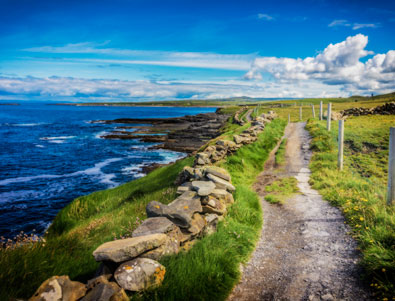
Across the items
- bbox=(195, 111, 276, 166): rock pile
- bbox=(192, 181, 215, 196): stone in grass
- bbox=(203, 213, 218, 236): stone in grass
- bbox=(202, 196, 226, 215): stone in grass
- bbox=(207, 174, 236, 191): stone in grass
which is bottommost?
bbox=(203, 213, 218, 236): stone in grass

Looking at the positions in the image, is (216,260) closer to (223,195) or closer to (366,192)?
(223,195)

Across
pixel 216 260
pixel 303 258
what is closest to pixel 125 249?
pixel 216 260

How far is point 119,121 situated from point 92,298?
310ft

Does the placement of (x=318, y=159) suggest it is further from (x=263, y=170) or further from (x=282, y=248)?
(x=282, y=248)

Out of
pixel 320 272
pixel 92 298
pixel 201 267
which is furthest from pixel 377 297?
pixel 92 298

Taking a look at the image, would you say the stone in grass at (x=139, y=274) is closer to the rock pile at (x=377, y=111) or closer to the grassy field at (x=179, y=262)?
the grassy field at (x=179, y=262)

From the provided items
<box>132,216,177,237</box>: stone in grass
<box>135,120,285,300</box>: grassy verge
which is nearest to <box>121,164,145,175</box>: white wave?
<box>135,120,285,300</box>: grassy verge

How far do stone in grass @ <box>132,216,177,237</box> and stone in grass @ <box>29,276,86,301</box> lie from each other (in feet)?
4.88

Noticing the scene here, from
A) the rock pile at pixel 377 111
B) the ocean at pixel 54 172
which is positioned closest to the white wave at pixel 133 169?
the ocean at pixel 54 172

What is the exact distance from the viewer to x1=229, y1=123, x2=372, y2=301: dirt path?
4.65m

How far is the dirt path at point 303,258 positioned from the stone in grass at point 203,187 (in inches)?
78.1

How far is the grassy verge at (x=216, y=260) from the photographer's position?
446cm

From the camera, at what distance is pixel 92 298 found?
376cm

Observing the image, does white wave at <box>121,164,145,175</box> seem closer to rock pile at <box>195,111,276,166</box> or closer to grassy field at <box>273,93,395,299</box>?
rock pile at <box>195,111,276,166</box>
